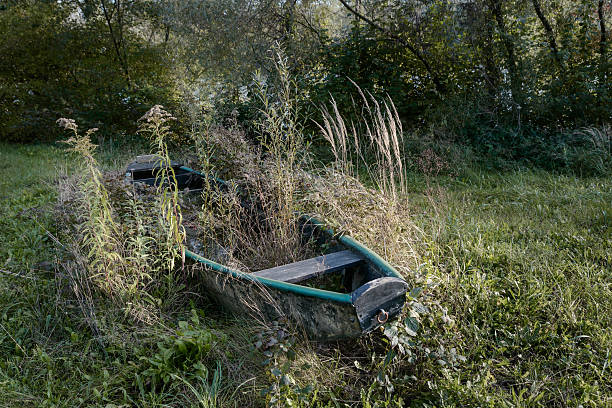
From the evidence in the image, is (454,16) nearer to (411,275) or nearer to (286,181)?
(286,181)

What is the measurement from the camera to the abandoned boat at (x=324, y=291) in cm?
204

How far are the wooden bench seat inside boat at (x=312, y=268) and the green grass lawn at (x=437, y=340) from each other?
0.40m

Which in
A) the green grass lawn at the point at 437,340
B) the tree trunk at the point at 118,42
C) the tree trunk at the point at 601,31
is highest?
the tree trunk at the point at 118,42

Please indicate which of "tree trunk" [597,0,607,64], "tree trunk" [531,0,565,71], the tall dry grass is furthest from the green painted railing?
"tree trunk" [597,0,607,64]

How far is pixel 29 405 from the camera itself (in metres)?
2.13

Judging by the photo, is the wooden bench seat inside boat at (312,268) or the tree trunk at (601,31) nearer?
the wooden bench seat inside boat at (312,268)

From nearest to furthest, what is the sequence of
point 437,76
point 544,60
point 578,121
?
point 578,121, point 544,60, point 437,76

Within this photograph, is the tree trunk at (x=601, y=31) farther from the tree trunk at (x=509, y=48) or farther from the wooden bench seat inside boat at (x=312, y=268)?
the wooden bench seat inside boat at (x=312, y=268)

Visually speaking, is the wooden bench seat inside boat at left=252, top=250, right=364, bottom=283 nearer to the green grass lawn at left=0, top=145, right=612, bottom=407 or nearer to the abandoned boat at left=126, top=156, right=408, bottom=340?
the abandoned boat at left=126, top=156, right=408, bottom=340

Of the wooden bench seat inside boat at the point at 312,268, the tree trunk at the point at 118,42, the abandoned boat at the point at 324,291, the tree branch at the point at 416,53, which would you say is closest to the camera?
the abandoned boat at the point at 324,291

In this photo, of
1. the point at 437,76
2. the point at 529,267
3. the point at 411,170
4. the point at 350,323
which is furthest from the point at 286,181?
the point at 437,76

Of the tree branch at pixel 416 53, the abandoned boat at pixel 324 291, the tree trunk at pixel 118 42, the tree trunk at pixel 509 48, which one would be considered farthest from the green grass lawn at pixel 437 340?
the tree trunk at pixel 118 42

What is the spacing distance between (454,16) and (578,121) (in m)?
2.88

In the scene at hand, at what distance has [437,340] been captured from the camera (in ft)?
7.61
